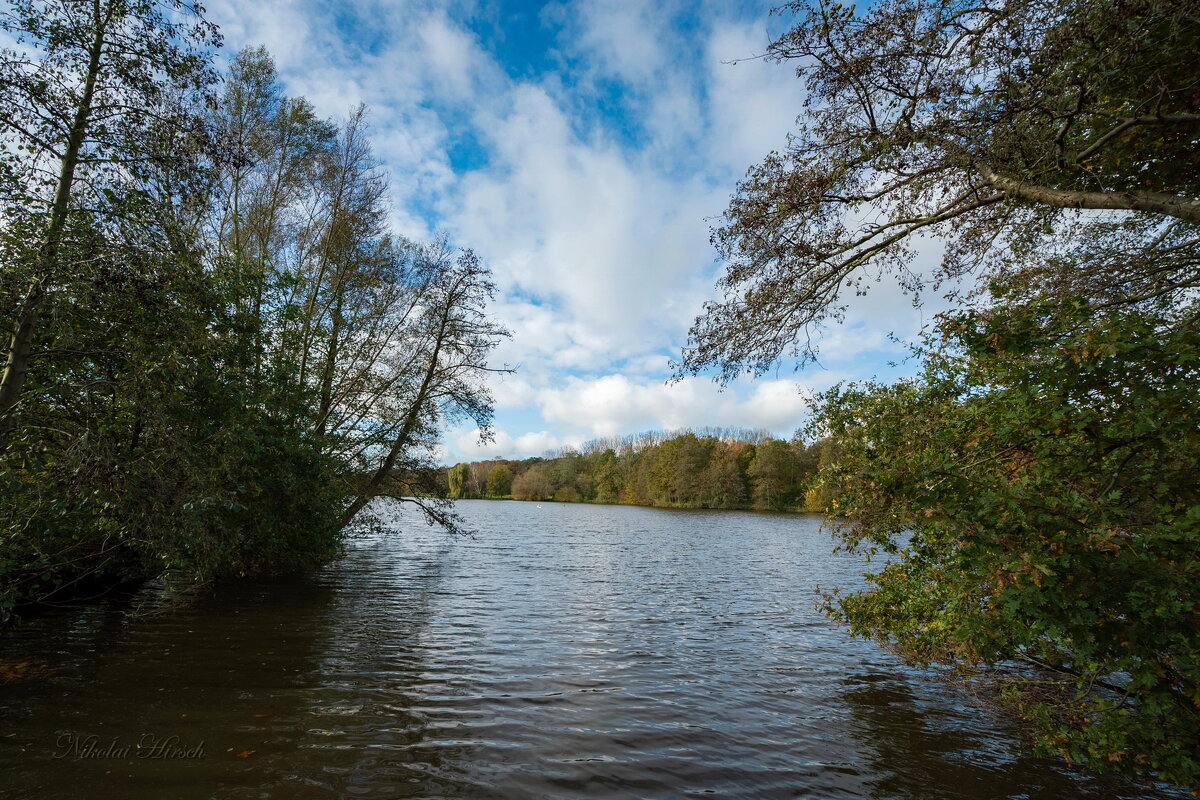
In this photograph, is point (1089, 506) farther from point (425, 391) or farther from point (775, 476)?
point (775, 476)

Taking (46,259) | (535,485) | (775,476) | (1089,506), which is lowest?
(1089,506)

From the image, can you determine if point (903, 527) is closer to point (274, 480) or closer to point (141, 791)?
point (141, 791)

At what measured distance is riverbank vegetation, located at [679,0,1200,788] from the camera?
15.0 ft

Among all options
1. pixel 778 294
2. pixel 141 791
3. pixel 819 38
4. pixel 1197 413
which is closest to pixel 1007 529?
pixel 1197 413

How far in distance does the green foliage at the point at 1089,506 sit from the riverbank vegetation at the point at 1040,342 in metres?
0.02

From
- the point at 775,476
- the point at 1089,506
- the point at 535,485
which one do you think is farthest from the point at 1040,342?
the point at 535,485

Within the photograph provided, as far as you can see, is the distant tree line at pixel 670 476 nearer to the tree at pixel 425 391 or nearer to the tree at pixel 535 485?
the tree at pixel 535 485

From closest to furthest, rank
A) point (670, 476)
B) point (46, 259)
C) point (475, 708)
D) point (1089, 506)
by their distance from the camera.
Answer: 1. point (1089, 506)
2. point (46, 259)
3. point (475, 708)
4. point (670, 476)

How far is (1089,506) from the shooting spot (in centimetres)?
471

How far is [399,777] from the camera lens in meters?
6.02

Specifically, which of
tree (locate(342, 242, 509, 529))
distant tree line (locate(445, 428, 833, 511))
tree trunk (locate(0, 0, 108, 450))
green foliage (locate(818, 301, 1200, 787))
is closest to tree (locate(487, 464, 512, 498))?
distant tree line (locate(445, 428, 833, 511))

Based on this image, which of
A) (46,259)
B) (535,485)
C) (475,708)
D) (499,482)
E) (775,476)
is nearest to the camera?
(46,259)

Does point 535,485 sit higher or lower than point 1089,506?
higher

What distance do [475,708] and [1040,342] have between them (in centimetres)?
812
